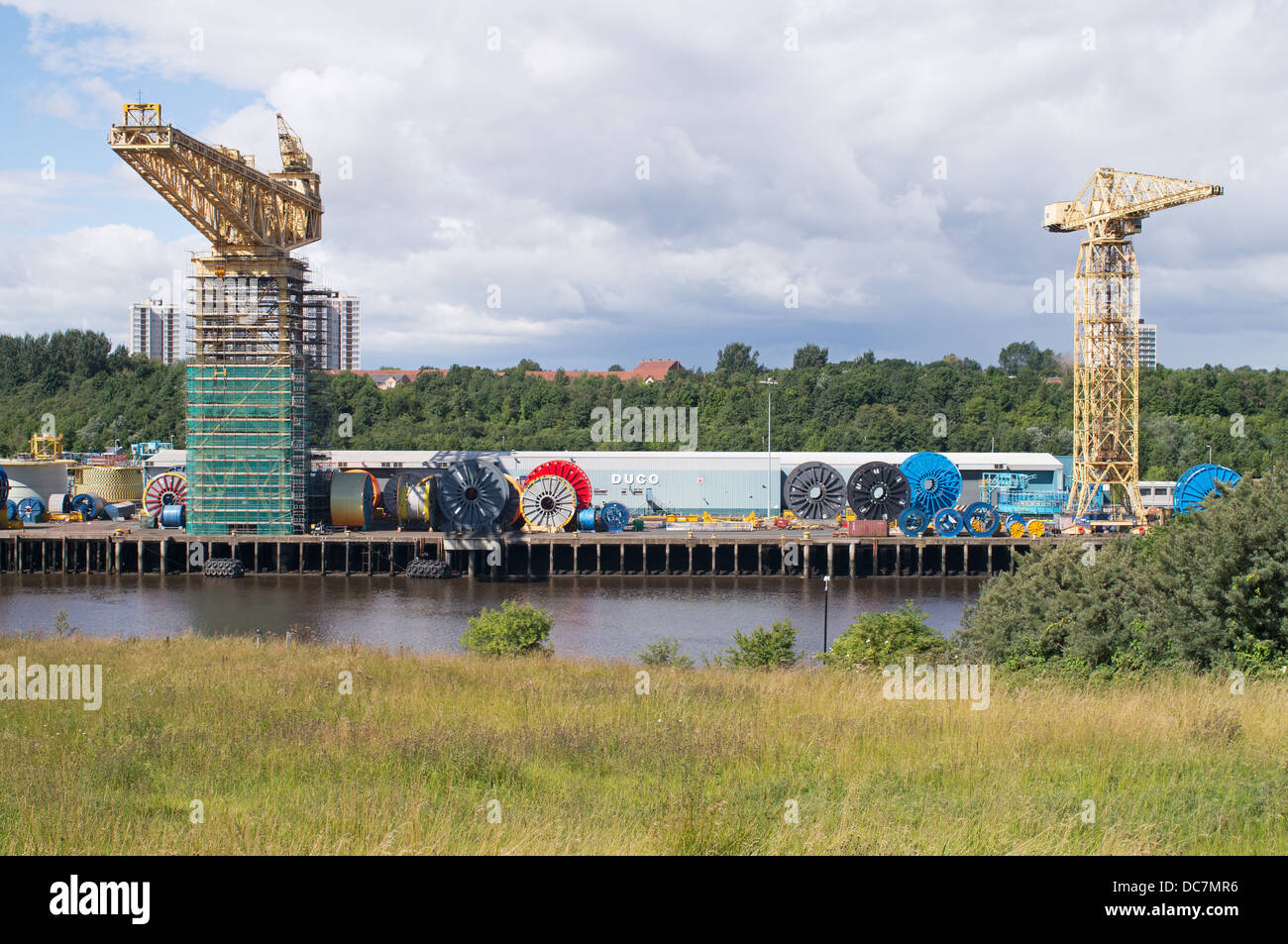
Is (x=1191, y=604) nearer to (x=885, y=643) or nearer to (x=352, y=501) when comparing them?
(x=885, y=643)

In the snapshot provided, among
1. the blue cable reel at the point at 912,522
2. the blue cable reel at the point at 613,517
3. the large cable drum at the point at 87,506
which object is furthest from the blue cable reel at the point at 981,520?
the large cable drum at the point at 87,506

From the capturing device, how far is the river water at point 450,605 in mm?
32250

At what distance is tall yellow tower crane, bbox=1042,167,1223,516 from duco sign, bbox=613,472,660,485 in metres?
23.8

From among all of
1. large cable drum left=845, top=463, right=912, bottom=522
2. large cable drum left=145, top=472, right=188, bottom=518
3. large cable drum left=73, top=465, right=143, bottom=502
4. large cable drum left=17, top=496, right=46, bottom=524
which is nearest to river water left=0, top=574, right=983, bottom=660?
large cable drum left=845, top=463, right=912, bottom=522

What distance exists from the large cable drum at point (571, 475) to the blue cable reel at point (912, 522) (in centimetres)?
1596

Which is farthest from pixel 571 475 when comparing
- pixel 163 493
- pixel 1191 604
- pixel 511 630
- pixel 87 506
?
pixel 1191 604

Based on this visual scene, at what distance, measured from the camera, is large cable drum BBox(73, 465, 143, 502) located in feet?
211

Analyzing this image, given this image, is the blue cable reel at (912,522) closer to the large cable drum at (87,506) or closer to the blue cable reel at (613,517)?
the blue cable reel at (613,517)

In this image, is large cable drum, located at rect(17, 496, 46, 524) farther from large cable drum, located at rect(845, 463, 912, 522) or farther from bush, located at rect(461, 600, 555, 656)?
bush, located at rect(461, 600, 555, 656)

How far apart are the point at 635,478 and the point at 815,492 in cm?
1076

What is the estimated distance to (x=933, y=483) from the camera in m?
51.5

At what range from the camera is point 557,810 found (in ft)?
20.2

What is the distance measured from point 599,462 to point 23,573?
30.7m
